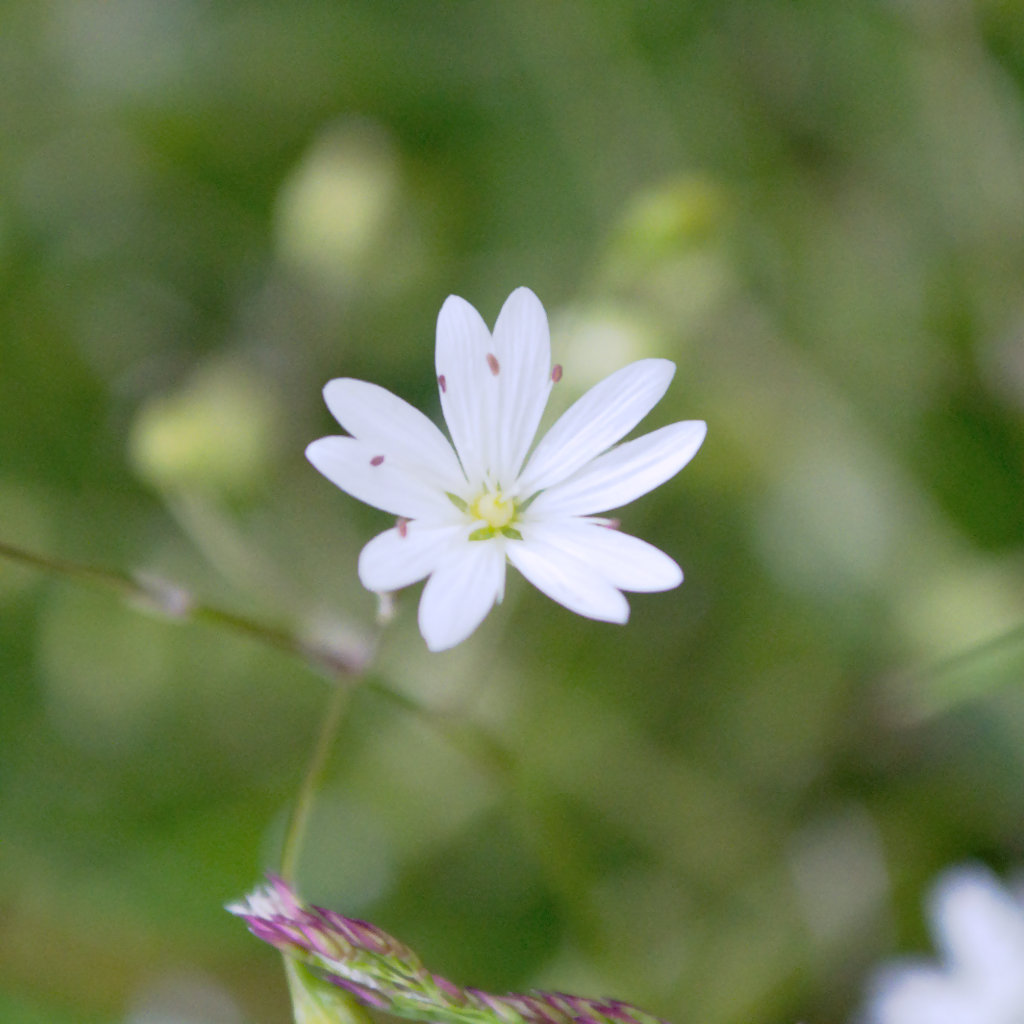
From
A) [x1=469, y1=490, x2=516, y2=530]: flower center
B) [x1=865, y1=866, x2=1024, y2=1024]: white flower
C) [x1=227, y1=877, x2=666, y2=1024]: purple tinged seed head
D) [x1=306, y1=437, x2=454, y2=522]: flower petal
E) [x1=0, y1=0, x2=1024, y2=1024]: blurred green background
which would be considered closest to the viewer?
[x1=227, y1=877, x2=666, y2=1024]: purple tinged seed head

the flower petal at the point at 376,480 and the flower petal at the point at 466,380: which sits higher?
the flower petal at the point at 466,380

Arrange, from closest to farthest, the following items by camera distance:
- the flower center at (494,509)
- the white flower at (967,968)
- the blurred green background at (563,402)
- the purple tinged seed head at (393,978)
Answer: the purple tinged seed head at (393,978)
the flower center at (494,509)
the white flower at (967,968)
the blurred green background at (563,402)

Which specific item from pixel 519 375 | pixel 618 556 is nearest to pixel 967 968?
pixel 618 556

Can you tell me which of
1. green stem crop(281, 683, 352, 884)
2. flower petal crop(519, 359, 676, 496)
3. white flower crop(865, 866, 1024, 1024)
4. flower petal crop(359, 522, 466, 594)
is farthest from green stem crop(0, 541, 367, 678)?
white flower crop(865, 866, 1024, 1024)

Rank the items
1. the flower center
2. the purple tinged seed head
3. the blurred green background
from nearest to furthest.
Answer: the purple tinged seed head
the flower center
the blurred green background

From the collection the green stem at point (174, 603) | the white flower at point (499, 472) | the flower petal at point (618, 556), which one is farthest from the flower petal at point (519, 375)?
the green stem at point (174, 603)

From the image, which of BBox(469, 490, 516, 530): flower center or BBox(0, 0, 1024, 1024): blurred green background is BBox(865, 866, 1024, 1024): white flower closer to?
BBox(0, 0, 1024, 1024): blurred green background

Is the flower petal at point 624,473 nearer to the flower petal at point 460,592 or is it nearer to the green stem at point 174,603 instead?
the flower petal at point 460,592

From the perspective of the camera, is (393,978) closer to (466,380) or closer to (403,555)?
(403,555)
